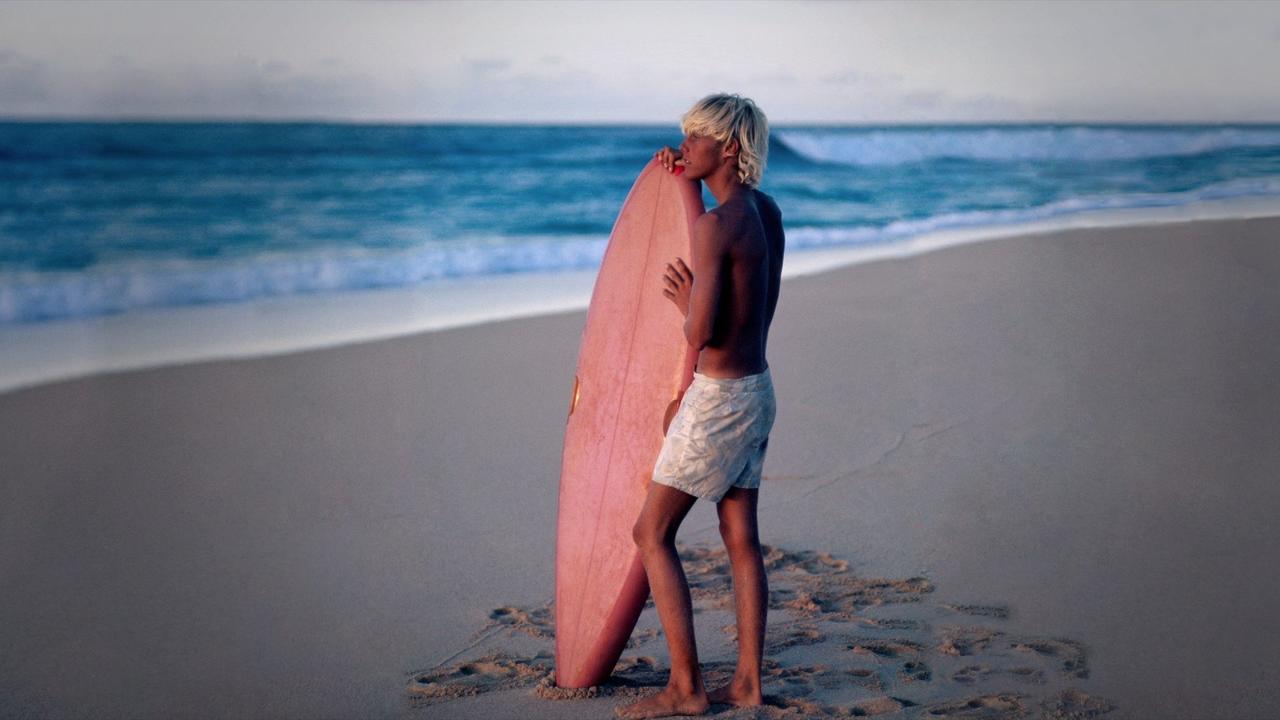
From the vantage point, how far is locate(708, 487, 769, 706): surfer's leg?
2.48 m

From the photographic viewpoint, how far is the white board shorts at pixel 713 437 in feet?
7.90

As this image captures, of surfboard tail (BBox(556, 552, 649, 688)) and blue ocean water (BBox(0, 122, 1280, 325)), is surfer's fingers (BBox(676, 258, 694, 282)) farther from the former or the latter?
blue ocean water (BBox(0, 122, 1280, 325))

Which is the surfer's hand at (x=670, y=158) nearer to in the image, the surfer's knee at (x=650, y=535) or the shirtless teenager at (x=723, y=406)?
the shirtless teenager at (x=723, y=406)

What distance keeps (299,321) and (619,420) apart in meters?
4.82

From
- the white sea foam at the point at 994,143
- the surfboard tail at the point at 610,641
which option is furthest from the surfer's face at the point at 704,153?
the white sea foam at the point at 994,143

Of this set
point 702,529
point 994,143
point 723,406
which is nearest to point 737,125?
point 723,406

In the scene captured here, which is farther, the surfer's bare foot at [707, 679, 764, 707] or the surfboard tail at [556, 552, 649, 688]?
the surfboard tail at [556, 552, 649, 688]

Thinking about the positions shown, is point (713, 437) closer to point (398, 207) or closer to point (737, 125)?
point (737, 125)

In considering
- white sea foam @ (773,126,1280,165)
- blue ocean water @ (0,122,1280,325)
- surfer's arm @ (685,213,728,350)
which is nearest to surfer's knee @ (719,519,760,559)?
surfer's arm @ (685,213,728,350)

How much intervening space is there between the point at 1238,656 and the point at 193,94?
13.7m

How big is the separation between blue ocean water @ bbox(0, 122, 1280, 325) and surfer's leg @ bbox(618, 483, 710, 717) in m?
6.11

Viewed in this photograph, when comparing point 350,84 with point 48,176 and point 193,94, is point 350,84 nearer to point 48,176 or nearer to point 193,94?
point 193,94

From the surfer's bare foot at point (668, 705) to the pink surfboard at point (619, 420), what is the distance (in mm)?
230

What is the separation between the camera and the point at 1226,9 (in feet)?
32.8
